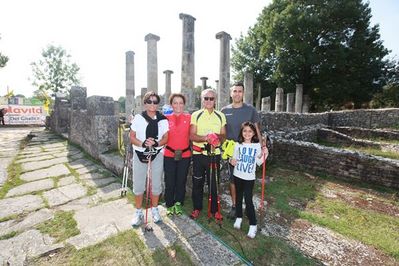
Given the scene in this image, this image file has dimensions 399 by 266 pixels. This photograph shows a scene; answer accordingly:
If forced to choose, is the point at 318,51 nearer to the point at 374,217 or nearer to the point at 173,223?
the point at 374,217

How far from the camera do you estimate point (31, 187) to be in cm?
462

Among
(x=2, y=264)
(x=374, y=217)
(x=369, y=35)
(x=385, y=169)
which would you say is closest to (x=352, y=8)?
(x=369, y=35)

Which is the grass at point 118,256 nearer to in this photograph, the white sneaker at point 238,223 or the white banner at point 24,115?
the white sneaker at point 238,223

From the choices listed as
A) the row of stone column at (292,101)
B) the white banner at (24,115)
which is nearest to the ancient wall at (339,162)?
the row of stone column at (292,101)

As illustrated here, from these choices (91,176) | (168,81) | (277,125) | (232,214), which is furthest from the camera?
(168,81)

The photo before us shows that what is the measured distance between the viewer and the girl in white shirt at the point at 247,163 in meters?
3.07

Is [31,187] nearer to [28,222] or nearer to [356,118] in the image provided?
[28,222]

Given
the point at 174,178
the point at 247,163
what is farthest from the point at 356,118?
the point at 174,178

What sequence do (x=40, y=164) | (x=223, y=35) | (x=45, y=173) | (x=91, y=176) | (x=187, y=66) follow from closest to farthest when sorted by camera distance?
(x=91, y=176)
(x=45, y=173)
(x=40, y=164)
(x=187, y=66)
(x=223, y=35)

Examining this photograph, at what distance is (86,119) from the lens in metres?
7.20

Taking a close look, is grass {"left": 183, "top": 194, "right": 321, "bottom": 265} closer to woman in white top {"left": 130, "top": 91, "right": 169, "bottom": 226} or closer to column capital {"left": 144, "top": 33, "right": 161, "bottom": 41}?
woman in white top {"left": 130, "top": 91, "right": 169, "bottom": 226}

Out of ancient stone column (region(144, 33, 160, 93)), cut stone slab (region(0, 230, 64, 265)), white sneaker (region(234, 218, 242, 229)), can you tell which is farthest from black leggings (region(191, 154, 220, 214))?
ancient stone column (region(144, 33, 160, 93))

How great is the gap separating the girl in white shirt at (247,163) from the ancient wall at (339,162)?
11.4 ft

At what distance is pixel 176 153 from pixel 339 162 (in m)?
4.33
